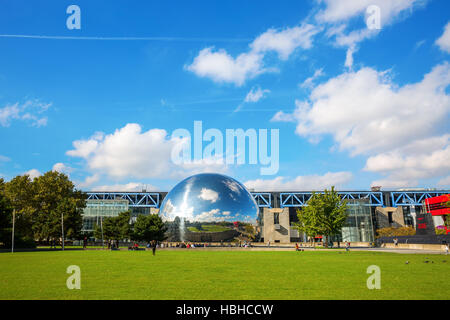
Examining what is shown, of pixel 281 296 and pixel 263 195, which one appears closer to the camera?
pixel 281 296

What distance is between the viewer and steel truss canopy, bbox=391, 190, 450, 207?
4158 inches

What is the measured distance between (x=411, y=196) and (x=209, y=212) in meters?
82.9

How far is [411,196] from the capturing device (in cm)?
11169

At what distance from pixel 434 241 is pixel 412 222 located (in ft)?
216

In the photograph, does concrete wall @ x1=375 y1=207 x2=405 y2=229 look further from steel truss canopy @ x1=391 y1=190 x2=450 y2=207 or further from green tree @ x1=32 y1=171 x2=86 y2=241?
green tree @ x1=32 y1=171 x2=86 y2=241

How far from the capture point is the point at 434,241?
154ft

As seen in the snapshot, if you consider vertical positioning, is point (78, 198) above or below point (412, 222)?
above

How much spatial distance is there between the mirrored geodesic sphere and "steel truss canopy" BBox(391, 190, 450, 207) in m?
61.9

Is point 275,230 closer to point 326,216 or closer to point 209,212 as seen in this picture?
point 209,212

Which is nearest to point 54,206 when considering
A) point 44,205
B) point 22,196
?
point 44,205

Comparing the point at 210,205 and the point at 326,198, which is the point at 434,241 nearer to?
the point at 326,198
